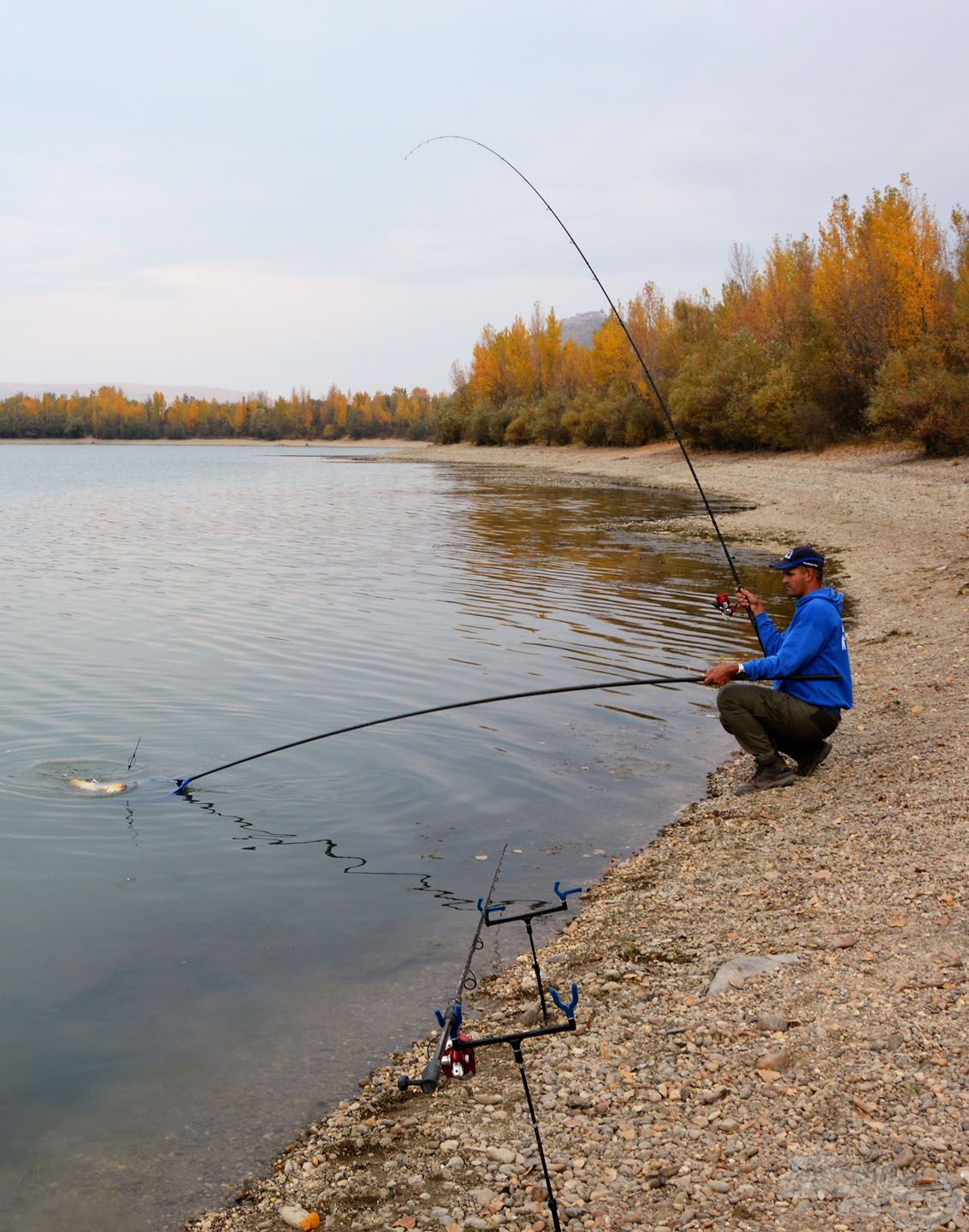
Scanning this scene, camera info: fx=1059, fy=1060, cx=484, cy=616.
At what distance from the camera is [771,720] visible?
6.96 m

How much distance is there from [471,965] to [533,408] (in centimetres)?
7230

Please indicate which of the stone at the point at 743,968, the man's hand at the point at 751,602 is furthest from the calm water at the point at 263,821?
the man's hand at the point at 751,602

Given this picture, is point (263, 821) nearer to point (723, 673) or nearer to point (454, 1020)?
point (723, 673)

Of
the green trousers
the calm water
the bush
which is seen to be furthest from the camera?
the bush

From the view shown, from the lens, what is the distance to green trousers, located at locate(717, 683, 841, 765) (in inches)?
269

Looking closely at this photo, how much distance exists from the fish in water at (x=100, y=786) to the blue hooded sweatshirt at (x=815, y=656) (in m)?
4.71

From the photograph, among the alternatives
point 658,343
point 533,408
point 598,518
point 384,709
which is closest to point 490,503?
point 598,518

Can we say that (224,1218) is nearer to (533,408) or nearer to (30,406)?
(533,408)

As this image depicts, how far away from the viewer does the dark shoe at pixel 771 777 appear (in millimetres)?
7180

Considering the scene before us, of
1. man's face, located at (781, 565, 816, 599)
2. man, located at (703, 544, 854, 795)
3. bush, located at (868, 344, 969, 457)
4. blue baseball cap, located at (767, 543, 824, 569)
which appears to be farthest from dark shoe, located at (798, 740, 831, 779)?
bush, located at (868, 344, 969, 457)

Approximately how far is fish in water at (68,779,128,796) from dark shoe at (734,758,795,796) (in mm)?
4578

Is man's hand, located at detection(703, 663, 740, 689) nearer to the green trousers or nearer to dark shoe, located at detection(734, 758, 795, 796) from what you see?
the green trousers

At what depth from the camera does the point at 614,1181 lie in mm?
3221

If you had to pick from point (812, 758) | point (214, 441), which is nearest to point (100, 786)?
point (812, 758)
